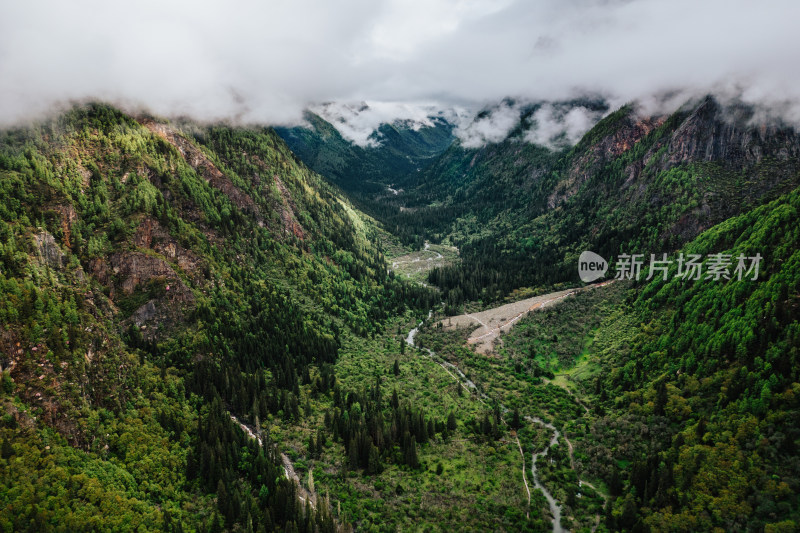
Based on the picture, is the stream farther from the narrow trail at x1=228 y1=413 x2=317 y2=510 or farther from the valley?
the narrow trail at x1=228 y1=413 x2=317 y2=510

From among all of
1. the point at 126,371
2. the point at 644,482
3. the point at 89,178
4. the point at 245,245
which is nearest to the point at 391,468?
the point at 644,482

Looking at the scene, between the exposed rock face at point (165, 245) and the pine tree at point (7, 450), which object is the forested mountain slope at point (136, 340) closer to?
the pine tree at point (7, 450)

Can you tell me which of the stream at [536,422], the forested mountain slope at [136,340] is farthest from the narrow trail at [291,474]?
the stream at [536,422]

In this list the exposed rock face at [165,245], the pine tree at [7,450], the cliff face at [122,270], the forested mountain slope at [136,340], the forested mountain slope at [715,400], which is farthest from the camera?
the exposed rock face at [165,245]

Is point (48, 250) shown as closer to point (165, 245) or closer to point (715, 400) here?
point (165, 245)

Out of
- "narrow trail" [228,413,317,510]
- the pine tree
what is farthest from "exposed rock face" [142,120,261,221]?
the pine tree

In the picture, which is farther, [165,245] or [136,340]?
[165,245]

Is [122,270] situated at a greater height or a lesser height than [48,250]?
greater

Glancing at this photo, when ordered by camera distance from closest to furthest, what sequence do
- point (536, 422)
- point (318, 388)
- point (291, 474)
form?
point (291, 474) < point (536, 422) < point (318, 388)

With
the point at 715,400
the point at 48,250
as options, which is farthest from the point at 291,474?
the point at 715,400

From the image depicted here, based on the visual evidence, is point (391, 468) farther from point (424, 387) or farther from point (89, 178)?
point (89, 178)
